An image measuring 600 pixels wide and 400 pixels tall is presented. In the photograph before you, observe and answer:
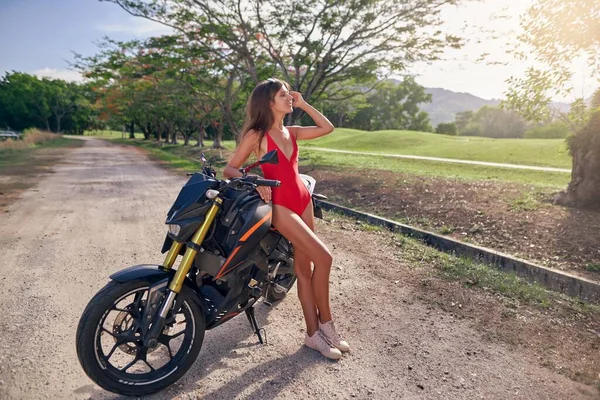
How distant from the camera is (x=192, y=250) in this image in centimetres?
258

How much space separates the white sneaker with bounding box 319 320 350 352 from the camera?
3.14 metres

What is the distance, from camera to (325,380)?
2795mm

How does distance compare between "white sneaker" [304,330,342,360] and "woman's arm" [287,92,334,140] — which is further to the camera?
"woman's arm" [287,92,334,140]

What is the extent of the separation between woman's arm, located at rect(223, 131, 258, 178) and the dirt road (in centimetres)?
135

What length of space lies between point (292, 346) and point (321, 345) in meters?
0.27

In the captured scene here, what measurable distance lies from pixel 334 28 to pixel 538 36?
8.04 m

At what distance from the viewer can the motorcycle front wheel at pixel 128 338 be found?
95.7 inches

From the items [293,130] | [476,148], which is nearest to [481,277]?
[293,130]

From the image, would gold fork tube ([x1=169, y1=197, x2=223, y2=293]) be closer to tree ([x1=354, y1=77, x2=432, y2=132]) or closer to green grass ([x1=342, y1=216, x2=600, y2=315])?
green grass ([x1=342, y1=216, x2=600, y2=315])

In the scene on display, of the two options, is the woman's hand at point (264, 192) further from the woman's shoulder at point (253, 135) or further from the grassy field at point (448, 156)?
the grassy field at point (448, 156)

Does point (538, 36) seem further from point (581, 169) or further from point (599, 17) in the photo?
point (581, 169)

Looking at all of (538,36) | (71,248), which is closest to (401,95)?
(538,36)

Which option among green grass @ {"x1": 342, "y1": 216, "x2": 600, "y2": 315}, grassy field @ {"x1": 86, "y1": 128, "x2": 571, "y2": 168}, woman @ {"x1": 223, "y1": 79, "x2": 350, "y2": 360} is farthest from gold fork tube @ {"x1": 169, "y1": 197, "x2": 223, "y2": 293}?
grassy field @ {"x1": 86, "y1": 128, "x2": 571, "y2": 168}

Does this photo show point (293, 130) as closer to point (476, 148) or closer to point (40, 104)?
point (476, 148)
